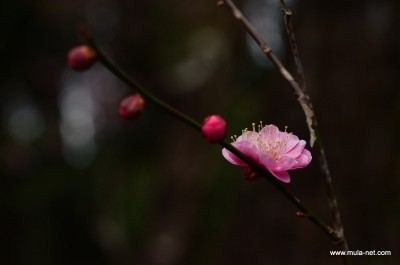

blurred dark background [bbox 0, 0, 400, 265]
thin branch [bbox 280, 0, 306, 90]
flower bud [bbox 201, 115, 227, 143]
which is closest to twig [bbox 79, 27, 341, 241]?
flower bud [bbox 201, 115, 227, 143]

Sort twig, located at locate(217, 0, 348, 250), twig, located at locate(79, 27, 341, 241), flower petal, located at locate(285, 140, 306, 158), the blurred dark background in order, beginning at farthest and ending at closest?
the blurred dark background < flower petal, located at locate(285, 140, 306, 158) < twig, located at locate(217, 0, 348, 250) < twig, located at locate(79, 27, 341, 241)

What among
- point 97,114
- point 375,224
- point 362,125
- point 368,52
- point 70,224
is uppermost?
point 368,52

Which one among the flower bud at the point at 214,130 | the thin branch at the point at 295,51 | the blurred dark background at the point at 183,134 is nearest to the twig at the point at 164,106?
the flower bud at the point at 214,130

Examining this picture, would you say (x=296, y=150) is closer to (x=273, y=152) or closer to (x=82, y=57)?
(x=273, y=152)

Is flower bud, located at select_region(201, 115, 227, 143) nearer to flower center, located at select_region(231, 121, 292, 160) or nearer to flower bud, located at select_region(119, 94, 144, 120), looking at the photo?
flower bud, located at select_region(119, 94, 144, 120)

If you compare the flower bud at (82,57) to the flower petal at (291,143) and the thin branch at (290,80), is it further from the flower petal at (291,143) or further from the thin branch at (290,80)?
the flower petal at (291,143)

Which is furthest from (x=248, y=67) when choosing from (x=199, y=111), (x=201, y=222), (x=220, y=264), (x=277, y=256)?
(x=277, y=256)

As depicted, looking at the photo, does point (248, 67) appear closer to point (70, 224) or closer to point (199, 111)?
point (199, 111)
